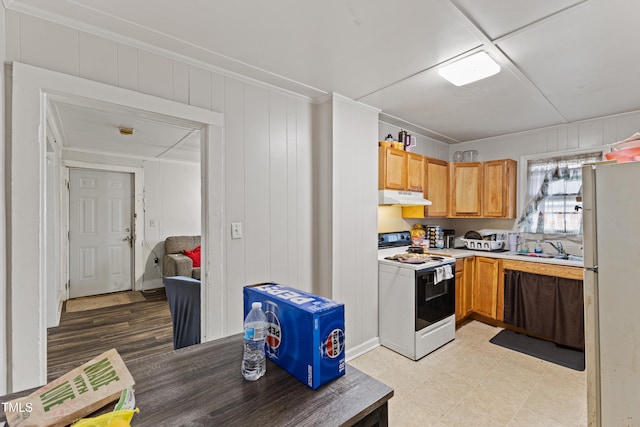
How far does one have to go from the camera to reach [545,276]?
315 cm

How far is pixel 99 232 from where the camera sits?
4941 millimetres

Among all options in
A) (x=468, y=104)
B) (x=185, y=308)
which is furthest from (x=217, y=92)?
(x=468, y=104)

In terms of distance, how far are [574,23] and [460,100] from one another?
1149 millimetres

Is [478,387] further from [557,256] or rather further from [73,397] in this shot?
[73,397]

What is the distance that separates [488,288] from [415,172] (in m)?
1.62

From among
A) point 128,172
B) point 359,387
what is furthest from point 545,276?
point 128,172

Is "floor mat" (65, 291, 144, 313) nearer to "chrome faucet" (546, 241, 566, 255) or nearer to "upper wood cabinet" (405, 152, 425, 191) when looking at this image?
"upper wood cabinet" (405, 152, 425, 191)

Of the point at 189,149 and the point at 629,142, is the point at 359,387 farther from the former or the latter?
the point at 189,149

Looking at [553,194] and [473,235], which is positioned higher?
[553,194]

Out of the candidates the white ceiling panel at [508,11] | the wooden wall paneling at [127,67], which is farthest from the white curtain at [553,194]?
the wooden wall paneling at [127,67]

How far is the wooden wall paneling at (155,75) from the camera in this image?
1.85 metres

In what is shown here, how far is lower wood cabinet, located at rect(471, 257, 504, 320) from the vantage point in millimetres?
3488

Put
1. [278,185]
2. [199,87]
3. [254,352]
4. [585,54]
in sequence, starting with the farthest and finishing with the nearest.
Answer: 1. [278,185]
2. [199,87]
3. [585,54]
4. [254,352]

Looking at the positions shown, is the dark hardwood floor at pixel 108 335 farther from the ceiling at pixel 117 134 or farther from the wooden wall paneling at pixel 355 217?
the ceiling at pixel 117 134
